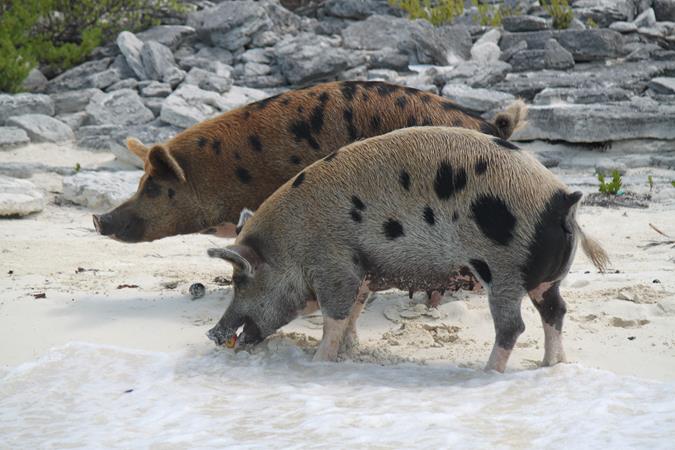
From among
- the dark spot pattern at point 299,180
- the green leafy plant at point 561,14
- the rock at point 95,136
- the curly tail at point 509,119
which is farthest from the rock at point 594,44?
the dark spot pattern at point 299,180

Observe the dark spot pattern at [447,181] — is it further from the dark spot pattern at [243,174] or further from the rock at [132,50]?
the rock at [132,50]

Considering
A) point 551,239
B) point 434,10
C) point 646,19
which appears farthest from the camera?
point 434,10

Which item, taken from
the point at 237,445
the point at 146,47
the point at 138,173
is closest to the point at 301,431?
the point at 237,445

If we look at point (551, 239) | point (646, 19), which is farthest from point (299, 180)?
point (646, 19)

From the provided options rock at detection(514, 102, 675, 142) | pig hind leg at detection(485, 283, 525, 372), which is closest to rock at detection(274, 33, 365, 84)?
rock at detection(514, 102, 675, 142)

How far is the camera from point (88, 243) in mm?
8195

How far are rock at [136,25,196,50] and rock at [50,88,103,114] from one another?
95.9 inches

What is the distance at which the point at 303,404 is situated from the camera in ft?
14.6

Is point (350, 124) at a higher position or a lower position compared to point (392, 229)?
higher

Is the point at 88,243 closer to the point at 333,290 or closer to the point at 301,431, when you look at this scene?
the point at 333,290

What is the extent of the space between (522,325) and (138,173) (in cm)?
658

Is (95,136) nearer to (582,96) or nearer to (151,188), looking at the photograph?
(151,188)

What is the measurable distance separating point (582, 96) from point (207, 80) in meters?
5.28

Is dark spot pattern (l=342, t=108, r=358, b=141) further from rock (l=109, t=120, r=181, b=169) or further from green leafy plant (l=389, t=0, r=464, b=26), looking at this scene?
green leafy plant (l=389, t=0, r=464, b=26)
